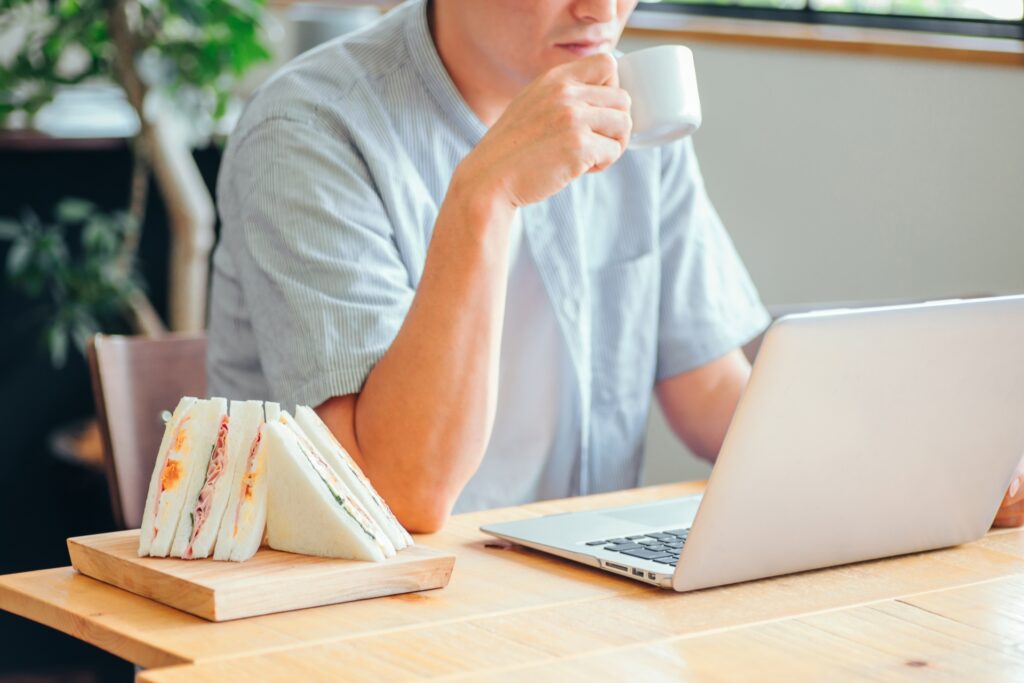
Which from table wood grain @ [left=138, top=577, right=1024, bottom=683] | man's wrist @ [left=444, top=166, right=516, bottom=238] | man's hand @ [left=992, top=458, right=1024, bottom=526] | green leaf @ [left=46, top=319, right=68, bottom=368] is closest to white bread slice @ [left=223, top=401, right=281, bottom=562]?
table wood grain @ [left=138, top=577, right=1024, bottom=683]

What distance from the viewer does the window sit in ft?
7.80

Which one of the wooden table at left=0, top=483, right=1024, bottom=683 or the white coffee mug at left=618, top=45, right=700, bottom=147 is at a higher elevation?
the white coffee mug at left=618, top=45, right=700, bottom=147

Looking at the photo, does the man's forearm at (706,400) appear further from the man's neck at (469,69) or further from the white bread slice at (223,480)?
the white bread slice at (223,480)

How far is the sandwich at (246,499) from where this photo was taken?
0.87 m

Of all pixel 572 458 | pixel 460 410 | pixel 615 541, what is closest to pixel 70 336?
pixel 572 458

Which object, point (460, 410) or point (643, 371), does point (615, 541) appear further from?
point (643, 371)

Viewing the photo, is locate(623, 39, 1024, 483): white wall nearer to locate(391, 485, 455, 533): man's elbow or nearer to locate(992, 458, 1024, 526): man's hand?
locate(992, 458, 1024, 526): man's hand

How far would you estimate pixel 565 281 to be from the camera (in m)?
1.48

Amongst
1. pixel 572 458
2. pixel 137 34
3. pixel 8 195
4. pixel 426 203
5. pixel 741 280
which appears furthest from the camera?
pixel 8 195

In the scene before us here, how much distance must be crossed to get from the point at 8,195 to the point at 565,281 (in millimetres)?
1538

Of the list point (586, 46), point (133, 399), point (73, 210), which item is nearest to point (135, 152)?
point (73, 210)

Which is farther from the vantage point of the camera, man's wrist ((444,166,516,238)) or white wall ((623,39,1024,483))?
white wall ((623,39,1024,483))

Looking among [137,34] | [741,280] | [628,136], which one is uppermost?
[137,34]

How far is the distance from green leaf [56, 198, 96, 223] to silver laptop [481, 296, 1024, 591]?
173 cm
